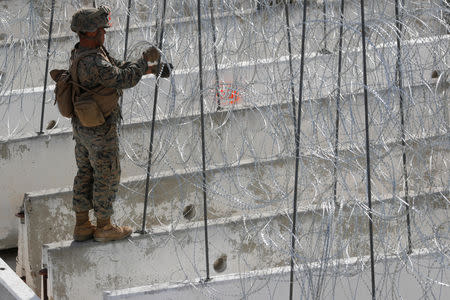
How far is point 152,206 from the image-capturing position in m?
6.74

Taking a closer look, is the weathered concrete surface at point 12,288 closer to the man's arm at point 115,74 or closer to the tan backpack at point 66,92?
the tan backpack at point 66,92

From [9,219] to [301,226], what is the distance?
97.4 inches

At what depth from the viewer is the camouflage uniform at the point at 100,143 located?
5.49 m

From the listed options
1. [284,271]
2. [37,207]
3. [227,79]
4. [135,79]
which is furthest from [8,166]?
[284,271]

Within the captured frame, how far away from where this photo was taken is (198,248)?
610 centimetres

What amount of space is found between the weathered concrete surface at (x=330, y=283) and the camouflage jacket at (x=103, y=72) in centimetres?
104

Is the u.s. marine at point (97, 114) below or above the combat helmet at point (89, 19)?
below

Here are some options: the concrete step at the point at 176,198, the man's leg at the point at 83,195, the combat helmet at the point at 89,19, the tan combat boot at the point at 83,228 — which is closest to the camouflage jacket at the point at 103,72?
the combat helmet at the point at 89,19

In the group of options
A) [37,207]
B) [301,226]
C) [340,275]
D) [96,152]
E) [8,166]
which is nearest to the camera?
[340,275]

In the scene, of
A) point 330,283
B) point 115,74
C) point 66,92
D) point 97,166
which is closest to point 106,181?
point 97,166

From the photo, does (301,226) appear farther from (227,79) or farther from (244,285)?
(227,79)

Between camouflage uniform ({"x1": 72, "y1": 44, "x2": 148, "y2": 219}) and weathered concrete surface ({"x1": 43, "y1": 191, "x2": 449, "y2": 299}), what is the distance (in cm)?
26

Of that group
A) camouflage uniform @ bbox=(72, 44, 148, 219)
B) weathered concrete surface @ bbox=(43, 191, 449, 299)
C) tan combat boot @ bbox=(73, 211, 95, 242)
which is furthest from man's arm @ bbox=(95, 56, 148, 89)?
weathered concrete surface @ bbox=(43, 191, 449, 299)

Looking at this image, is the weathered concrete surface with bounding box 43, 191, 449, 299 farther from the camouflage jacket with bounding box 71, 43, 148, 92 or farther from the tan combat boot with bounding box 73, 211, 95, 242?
the camouflage jacket with bounding box 71, 43, 148, 92
